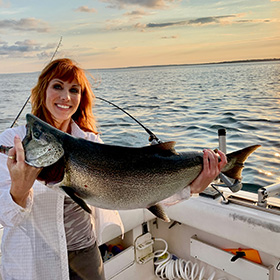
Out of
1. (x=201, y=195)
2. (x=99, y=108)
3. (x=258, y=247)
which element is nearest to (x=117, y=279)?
(x=201, y=195)

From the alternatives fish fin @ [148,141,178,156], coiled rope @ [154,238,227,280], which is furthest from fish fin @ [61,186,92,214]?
coiled rope @ [154,238,227,280]

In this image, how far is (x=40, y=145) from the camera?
1683 millimetres

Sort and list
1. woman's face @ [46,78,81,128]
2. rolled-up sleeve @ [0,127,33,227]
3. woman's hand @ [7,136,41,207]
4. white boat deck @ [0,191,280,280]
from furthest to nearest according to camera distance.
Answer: white boat deck @ [0,191,280,280] < woman's face @ [46,78,81,128] < rolled-up sleeve @ [0,127,33,227] < woman's hand @ [7,136,41,207]

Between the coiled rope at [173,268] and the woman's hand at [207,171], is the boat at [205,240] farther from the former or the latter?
the woman's hand at [207,171]

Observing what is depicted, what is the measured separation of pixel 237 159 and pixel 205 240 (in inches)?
70.7

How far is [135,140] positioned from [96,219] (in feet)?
28.3

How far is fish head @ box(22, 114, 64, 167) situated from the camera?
167 centimetres

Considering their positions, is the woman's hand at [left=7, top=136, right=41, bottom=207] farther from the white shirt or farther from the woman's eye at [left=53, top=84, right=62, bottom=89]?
the woman's eye at [left=53, top=84, right=62, bottom=89]

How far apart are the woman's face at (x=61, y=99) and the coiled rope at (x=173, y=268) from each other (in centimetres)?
244

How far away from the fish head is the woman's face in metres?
0.56

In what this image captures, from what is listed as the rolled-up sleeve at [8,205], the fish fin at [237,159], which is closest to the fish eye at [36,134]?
the rolled-up sleeve at [8,205]

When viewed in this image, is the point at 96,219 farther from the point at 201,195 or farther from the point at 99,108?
the point at 99,108

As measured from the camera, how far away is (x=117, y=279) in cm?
377

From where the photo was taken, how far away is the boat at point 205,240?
3135mm
